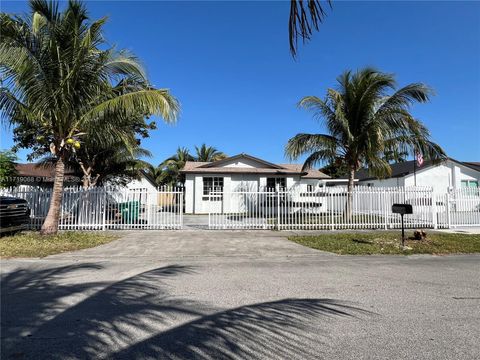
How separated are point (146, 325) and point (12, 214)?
9351 mm

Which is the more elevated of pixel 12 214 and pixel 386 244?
pixel 12 214

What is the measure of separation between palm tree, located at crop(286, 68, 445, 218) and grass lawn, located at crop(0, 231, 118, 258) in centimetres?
935

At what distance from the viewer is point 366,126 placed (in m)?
15.1

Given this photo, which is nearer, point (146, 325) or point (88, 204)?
point (146, 325)

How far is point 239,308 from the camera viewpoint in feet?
14.6

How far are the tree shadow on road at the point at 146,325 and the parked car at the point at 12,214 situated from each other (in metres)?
6.06

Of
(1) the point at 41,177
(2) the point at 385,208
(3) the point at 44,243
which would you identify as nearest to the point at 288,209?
(2) the point at 385,208

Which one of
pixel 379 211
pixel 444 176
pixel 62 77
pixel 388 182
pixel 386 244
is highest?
pixel 62 77

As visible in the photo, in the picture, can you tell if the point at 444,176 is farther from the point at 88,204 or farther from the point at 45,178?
the point at 45,178

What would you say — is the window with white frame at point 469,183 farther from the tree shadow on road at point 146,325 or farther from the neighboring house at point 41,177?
the neighboring house at point 41,177

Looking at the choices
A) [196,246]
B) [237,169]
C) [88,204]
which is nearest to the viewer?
[196,246]

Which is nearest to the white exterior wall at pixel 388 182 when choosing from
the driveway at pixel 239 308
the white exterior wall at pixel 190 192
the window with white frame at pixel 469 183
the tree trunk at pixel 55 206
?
the window with white frame at pixel 469 183

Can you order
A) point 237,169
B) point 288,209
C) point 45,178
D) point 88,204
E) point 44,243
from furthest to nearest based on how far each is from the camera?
1. point 45,178
2. point 237,169
3. point 288,209
4. point 88,204
5. point 44,243

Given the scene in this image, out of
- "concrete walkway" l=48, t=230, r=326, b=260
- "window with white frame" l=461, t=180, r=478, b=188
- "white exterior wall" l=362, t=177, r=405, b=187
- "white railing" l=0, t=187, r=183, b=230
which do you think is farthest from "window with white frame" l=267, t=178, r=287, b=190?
"window with white frame" l=461, t=180, r=478, b=188
